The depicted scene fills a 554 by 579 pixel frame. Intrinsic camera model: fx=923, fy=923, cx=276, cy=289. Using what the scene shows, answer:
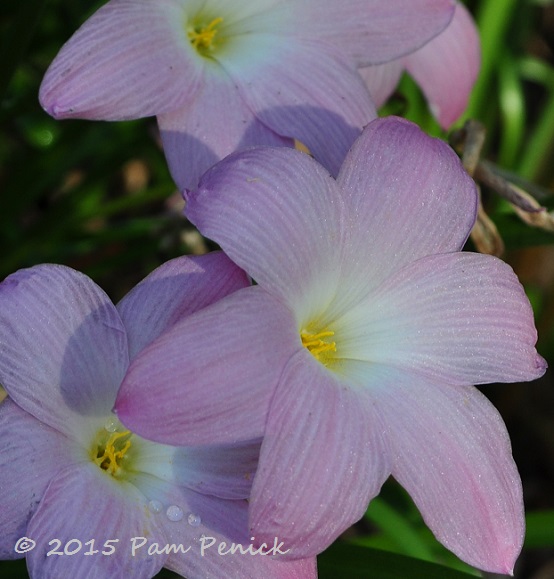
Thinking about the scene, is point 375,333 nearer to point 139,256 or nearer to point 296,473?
point 296,473

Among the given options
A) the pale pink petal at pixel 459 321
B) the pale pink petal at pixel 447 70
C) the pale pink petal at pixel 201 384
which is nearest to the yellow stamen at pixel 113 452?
the pale pink petal at pixel 201 384

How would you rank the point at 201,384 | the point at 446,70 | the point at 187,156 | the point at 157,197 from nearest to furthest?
the point at 201,384 < the point at 187,156 < the point at 446,70 < the point at 157,197

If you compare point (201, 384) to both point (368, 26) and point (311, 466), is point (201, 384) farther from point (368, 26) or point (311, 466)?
point (368, 26)

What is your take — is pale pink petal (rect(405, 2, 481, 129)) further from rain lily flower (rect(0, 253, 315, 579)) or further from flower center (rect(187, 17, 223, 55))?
rain lily flower (rect(0, 253, 315, 579))

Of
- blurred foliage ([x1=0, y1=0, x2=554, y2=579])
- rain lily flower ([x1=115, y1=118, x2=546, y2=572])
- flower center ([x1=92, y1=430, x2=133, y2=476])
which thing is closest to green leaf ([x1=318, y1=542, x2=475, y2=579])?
blurred foliage ([x1=0, y1=0, x2=554, y2=579])

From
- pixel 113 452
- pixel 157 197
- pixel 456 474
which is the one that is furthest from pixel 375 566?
pixel 157 197

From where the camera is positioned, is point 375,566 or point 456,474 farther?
point 375,566

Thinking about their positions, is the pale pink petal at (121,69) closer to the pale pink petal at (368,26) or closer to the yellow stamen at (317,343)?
the pale pink petal at (368,26)
